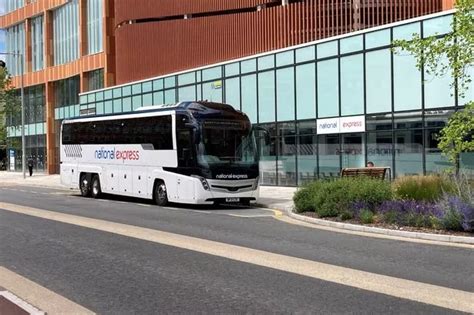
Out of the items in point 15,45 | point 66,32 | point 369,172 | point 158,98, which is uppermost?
point 15,45

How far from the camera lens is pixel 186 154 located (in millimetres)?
20047

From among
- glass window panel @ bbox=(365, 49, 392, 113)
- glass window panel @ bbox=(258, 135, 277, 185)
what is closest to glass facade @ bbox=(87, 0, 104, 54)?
glass window panel @ bbox=(258, 135, 277, 185)

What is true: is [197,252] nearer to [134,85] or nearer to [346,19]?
[346,19]

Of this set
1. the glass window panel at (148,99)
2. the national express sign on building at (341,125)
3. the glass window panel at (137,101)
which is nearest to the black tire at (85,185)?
the national express sign on building at (341,125)

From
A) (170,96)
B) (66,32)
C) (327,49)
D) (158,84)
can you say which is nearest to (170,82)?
(170,96)

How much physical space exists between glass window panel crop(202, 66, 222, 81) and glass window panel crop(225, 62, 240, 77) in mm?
635

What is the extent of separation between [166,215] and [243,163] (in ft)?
13.4

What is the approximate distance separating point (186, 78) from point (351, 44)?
1298cm

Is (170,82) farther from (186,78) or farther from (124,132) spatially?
(124,132)

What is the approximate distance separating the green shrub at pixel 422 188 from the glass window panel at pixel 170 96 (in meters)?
22.3

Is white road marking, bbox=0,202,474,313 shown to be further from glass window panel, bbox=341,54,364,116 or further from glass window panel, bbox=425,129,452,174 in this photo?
glass window panel, bbox=341,54,364,116

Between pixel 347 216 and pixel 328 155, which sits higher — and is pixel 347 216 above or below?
below

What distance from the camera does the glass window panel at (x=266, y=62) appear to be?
97.0 feet

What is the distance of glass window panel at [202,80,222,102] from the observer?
33050mm
